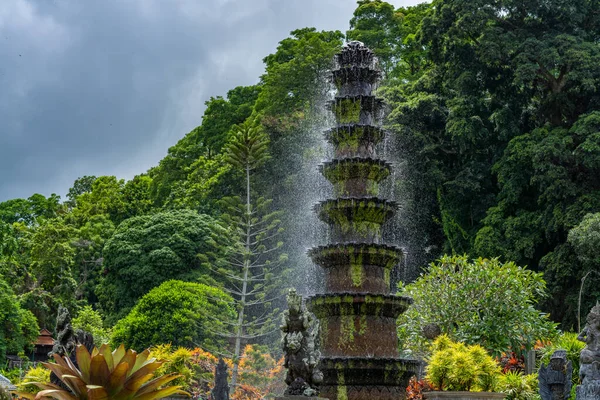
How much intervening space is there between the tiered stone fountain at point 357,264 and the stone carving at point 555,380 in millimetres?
2828

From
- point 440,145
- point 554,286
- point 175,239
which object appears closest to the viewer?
point 554,286

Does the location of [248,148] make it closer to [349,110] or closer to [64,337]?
[349,110]

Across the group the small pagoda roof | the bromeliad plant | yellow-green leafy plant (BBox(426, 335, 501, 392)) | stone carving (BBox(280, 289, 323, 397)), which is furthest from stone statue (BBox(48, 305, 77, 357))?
the small pagoda roof

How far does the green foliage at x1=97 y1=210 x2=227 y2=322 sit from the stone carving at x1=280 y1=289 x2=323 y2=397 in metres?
21.5

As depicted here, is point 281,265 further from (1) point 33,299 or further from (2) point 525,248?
(1) point 33,299

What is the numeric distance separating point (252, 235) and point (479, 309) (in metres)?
13.2

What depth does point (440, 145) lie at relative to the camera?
29.7m

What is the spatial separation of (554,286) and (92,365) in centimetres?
1923

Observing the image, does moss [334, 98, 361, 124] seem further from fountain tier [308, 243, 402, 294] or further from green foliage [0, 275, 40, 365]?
green foliage [0, 275, 40, 365]

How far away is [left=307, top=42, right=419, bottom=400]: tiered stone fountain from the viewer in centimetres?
1343

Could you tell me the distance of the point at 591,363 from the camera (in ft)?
34.7

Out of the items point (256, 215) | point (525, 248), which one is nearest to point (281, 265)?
point (256, 215)

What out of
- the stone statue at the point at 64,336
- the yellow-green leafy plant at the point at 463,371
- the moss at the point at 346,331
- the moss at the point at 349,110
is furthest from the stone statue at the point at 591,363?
the stone statue at the point at 64,336

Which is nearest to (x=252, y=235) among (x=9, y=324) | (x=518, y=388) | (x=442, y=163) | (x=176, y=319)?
(x=176, y=319)
